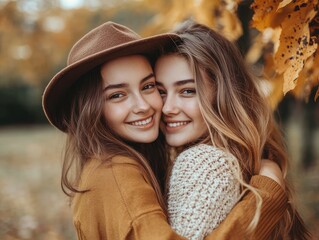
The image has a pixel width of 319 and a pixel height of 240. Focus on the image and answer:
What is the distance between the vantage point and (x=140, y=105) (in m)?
2.53

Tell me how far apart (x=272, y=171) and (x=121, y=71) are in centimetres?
96

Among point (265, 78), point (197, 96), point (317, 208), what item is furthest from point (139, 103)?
point (317, 208)

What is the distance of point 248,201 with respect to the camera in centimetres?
221

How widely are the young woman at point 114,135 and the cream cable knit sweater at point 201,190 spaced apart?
0.06 m

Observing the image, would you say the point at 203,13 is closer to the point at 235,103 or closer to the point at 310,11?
the point at 235,103

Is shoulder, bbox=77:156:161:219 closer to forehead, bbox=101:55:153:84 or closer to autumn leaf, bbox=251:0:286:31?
forehead, bbox=101:55:153:84

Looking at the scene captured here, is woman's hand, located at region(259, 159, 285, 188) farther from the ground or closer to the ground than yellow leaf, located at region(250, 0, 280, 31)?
closer to the ground

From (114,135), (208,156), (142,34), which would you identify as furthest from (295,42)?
(142,34)

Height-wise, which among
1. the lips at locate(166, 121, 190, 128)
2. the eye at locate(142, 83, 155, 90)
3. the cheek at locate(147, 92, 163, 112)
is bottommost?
the lips at locate(166, 121, 190, 128)

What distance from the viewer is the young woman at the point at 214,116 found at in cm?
232

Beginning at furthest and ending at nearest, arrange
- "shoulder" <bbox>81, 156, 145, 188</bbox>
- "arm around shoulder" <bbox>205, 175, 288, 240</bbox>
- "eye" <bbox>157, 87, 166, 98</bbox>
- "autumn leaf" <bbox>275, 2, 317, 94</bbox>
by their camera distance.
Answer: "eye" <bbox>157, 87, 166, 98</bbox> < "shoulder" <bbox>81, 156, 145, 188</bbox> < "arm around shoulder" <bbox>205, 175, 288, 240</bbox> < "autumn leaf" <bbox>275, 2, 317, 94</bbox>

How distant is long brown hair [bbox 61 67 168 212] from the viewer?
2443 mm

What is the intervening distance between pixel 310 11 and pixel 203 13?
4.24 feet

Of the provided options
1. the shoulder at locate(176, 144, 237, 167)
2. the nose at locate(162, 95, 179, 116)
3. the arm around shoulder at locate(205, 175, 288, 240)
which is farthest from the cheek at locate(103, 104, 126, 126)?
the arm around shoulder at locate(205, 175, 288, 240)
